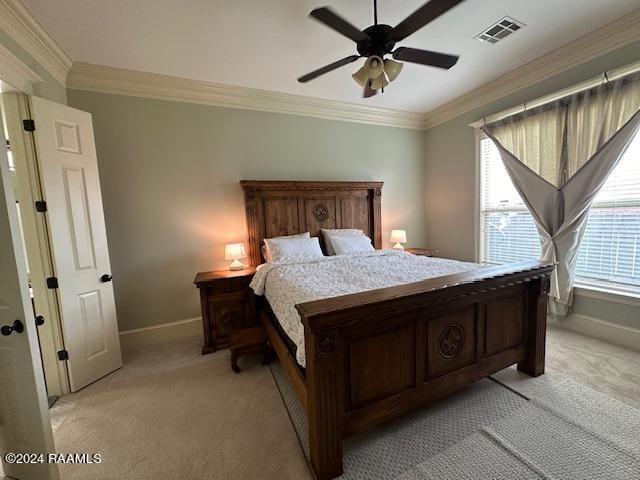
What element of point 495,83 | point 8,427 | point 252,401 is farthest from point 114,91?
point 495,83

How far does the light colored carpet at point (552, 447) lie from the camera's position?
132cm

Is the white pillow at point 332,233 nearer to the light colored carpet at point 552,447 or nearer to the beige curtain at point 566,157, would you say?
the beige curtain at point 566,157

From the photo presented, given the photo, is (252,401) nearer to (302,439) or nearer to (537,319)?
(302,439)

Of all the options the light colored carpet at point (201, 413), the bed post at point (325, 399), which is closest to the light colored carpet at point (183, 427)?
the light colored carpet at point (201, 413)

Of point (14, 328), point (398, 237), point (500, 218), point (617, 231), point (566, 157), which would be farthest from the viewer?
point (398, 237)

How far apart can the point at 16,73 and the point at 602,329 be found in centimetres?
546

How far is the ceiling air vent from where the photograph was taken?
7.07 feet

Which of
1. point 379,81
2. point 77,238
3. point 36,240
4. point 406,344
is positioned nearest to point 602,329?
point 406,344

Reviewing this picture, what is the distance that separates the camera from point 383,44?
1.79 m

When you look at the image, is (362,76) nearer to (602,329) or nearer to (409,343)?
Answer: (409,343)

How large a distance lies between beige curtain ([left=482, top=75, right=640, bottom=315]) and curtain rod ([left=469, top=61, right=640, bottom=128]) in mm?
62

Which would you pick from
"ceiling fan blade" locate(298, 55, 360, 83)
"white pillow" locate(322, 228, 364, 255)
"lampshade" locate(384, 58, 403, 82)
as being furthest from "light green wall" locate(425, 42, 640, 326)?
"ceiling fan blade" locate(298, 55, 360, 83)

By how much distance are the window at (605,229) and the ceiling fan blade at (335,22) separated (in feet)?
8.96

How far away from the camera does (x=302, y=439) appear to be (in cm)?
160
